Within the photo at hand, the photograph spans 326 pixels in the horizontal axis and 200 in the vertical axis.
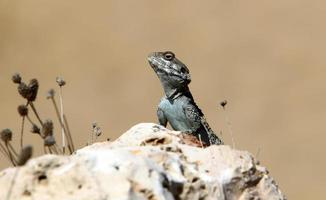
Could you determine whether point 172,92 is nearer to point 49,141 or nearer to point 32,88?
point 32,88

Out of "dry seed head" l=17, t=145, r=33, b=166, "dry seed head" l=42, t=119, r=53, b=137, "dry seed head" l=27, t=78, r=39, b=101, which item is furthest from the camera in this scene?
"dry seed head" l=27, t=78, r=39, b=101

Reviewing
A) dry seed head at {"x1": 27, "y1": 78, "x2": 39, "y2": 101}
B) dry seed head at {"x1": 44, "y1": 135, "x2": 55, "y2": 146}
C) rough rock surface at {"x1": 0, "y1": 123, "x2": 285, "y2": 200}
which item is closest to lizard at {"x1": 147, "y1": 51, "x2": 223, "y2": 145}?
dry seed head at {"x1": 27, "y1": 78, "x2": 39, "y2": 101}

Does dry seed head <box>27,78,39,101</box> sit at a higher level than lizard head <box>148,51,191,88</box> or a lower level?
higher

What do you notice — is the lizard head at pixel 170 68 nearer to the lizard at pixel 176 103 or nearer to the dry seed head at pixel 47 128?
the lizard at pixel 176 103

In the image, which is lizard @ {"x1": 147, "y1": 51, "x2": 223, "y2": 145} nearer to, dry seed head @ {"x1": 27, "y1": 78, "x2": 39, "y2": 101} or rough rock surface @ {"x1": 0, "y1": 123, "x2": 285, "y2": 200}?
dry seed head @ {"x1": 27, "y1": 78, "x2": 39, "y2": 101}

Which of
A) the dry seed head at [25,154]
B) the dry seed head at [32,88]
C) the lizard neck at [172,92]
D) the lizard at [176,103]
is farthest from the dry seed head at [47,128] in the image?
the lizard neck at [172,92]

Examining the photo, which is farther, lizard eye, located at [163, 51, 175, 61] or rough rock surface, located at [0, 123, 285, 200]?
lizard eye, located at [163, 51, 175, 61]

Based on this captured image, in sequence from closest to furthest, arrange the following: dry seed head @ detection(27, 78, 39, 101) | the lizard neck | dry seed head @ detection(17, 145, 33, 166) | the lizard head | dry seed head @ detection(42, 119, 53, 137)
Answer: dry seed head @ detection(17, 145, 33, 166) < dry seed head @ detection(42, 119, 53, 137) < dry seed head @ detection(27, 78, 39, 101) < the lizard head < the lizard neck
